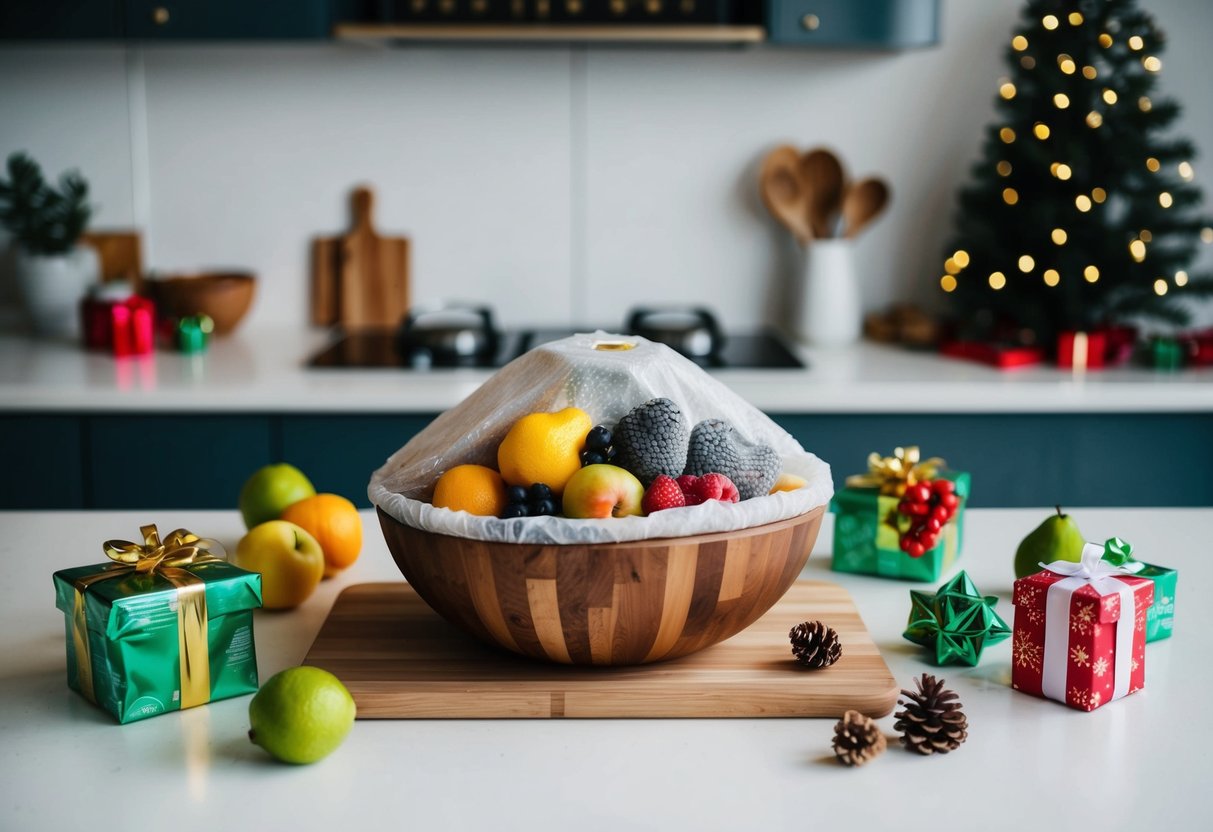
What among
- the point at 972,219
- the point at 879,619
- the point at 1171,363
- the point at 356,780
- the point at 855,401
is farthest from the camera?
the point at 972,219

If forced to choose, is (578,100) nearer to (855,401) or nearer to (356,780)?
(855,401)

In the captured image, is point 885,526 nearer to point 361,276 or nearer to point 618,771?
point 618,771

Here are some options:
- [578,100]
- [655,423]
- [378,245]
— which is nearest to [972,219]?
[578,100]

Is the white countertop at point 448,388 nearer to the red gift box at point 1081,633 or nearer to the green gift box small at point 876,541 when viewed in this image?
the green gift box small at point 876,541

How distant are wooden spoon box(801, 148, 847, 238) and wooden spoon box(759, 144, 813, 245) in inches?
0.7

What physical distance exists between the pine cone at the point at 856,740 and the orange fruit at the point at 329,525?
61cm

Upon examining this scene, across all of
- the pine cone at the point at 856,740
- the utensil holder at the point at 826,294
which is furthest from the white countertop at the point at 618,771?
the utensil holder at the point at 826,294

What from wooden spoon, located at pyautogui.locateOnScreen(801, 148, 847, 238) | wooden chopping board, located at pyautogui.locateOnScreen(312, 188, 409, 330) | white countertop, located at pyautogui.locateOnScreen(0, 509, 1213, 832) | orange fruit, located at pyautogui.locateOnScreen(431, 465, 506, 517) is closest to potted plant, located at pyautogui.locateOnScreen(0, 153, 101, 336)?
wooden chopping board, located at pyautogui.locateOnScreen(312, 188, 409, 330)

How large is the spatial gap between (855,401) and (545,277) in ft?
3.13

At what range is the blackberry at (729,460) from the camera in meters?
1.06

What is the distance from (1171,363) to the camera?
8.64ft

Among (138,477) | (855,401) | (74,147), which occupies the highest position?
(74,147)

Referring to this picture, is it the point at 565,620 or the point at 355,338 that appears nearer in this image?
the point at 565,620

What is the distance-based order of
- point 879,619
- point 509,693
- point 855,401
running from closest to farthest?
point 509,693 < point 879,619 < point 855,401
